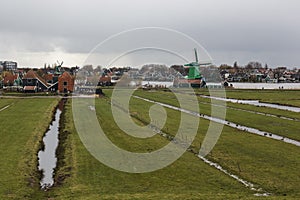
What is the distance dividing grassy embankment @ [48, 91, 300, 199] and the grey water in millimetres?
861

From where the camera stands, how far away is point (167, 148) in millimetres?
31156

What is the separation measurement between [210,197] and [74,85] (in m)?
102

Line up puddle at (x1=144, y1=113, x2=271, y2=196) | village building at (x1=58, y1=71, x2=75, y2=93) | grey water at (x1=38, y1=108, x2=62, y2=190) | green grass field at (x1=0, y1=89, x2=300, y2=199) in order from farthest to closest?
village building at (x1=58, y1=71, x2=75, y2=93)
grey water at (x1=38, y1=108, x2=62, y2=190)
puddle at (x1=144, y1=113, x2=271, y2=196)
green grass field at (x1=0, y1=89, x2=300, y2=199)

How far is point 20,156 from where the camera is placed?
27.8 metres

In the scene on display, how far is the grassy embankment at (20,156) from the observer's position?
20.4 metres

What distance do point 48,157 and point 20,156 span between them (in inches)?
82.7

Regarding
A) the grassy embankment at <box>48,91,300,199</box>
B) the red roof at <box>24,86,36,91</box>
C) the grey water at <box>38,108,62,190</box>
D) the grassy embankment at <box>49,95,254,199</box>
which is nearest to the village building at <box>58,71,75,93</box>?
the red roof at <box>24,86,36,91</box>

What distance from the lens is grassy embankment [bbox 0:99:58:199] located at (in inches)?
802

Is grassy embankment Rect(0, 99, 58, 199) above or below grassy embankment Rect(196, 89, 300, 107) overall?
below

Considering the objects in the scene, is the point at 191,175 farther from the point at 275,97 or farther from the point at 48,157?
the point at 275,97

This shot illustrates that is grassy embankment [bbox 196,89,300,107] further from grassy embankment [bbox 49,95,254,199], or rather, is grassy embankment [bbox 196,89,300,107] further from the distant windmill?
grassy embankment [bbox 49,95,254,199]

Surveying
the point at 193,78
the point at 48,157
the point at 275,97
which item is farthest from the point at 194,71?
the point at 48,157

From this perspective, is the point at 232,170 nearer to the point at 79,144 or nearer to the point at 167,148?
the point at 167,148

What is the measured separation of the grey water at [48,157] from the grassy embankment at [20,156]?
A: 408 millimetres
